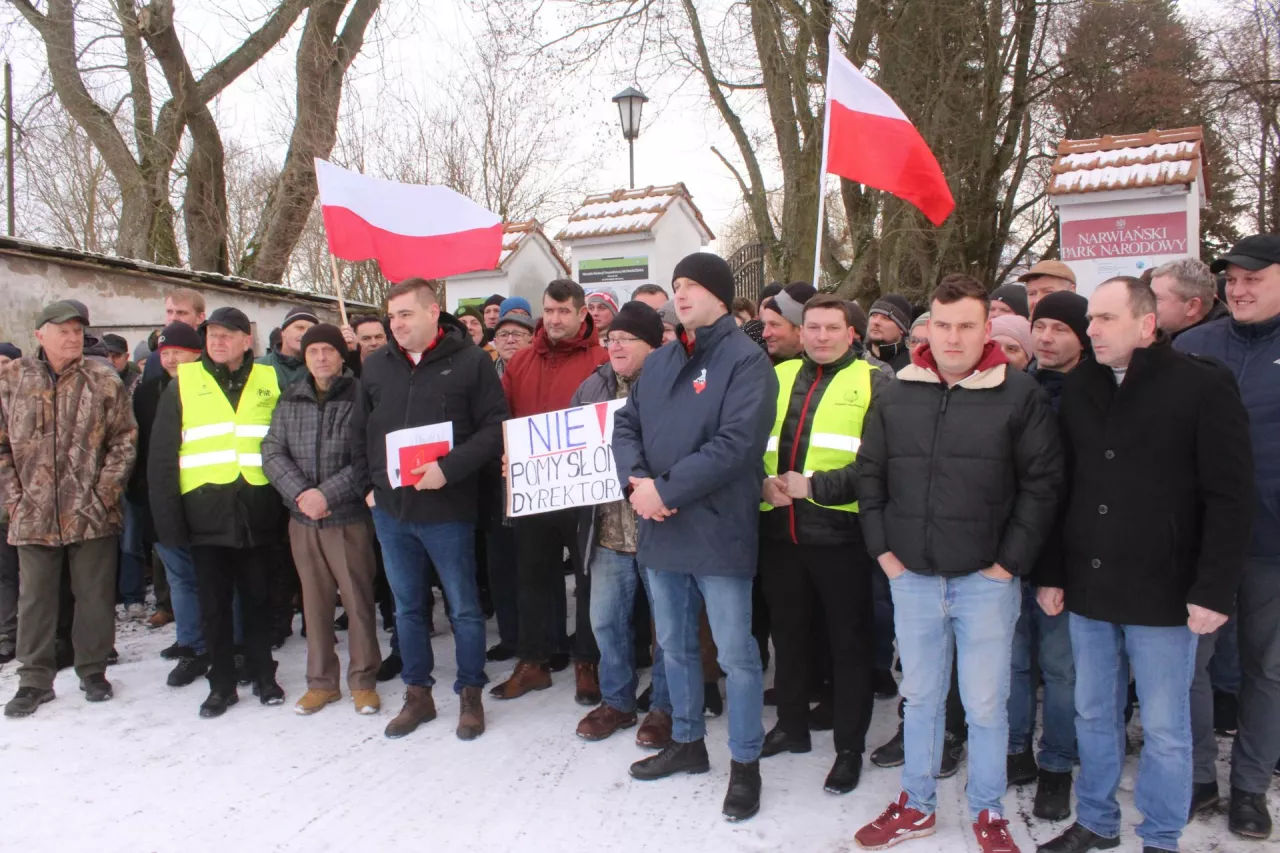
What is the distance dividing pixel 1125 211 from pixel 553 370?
654 centimetres

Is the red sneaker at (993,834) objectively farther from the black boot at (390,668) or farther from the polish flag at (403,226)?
the polish flag at (403,226)

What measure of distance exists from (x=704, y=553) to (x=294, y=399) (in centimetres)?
270

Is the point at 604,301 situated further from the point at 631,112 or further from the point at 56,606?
the point at 631,112

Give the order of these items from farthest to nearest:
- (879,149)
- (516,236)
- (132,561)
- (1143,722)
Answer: (516,236), (132,561), (879,149), (1143,722)

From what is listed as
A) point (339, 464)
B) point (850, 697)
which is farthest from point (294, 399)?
point (850, 697)

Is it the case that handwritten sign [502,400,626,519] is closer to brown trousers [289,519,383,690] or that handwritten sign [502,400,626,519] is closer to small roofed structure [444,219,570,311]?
brown trousers [289,519,383,690]

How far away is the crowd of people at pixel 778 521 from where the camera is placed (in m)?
3.29

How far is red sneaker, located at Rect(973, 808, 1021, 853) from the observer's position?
11.0 feet

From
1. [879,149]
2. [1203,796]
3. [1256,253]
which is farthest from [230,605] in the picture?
[1256,253]

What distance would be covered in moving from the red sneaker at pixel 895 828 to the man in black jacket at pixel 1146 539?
441 millimetres

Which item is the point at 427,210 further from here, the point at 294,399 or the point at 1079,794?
the point at 1079,794

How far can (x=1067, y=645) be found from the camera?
12.5ft

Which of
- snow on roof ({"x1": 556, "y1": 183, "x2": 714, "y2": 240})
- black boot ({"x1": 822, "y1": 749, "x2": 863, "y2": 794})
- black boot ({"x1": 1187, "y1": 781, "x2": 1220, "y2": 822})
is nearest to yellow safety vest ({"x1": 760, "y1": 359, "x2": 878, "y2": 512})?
black boot ({"x1": 822, "y1": 749, "x2": 863, "y2": 794})

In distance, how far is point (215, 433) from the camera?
17.1 feet
